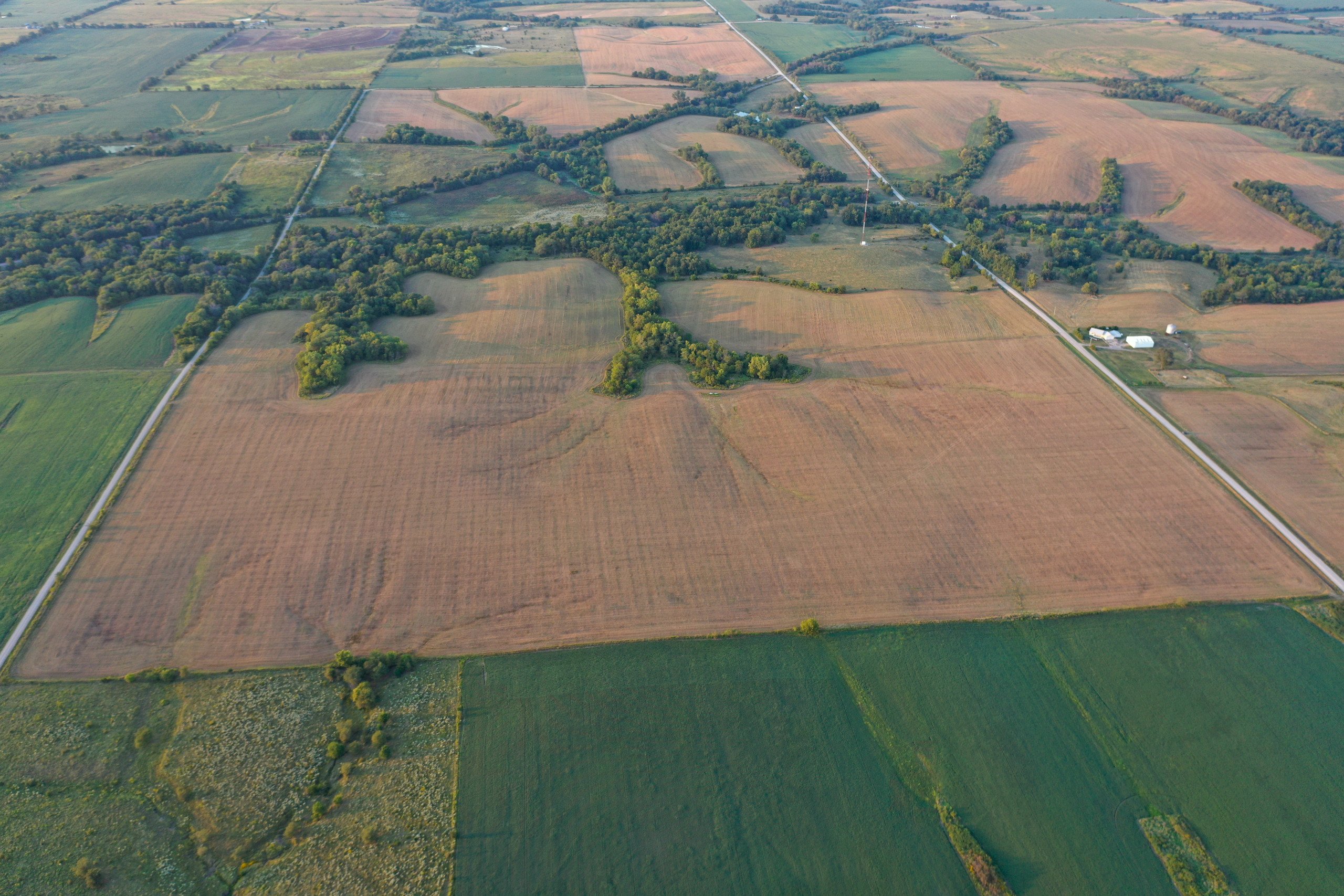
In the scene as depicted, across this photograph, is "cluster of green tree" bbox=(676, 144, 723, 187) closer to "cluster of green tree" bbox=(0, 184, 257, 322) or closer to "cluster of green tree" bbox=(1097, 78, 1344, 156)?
"cluster of green tree" bbox=(0, 184, 257, 322)

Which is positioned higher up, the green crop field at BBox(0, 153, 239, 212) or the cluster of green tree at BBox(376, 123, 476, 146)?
the cluster of green tree at BBox(376, 123, 476, 146)

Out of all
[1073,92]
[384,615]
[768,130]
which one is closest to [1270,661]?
[384,615]

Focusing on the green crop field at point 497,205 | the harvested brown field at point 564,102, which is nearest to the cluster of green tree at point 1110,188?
the green crop field at point 497,205

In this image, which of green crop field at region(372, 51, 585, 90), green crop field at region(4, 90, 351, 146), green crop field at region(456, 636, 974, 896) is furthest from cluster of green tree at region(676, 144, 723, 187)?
green crop field at region(456, 636, 974, 896)

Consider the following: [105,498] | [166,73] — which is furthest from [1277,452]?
[166,73]

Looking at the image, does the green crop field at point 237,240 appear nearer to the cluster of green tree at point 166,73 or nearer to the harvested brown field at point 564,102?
the harvested brown field at point 564,102

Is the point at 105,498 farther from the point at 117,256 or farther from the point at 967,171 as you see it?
the point at 967,171

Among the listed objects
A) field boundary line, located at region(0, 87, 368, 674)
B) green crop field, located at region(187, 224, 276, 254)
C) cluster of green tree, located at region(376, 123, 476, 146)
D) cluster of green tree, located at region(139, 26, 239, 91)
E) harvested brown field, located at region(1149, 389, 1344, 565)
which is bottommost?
harvested brown field, located at region(1149, 389, 1344, 565)
